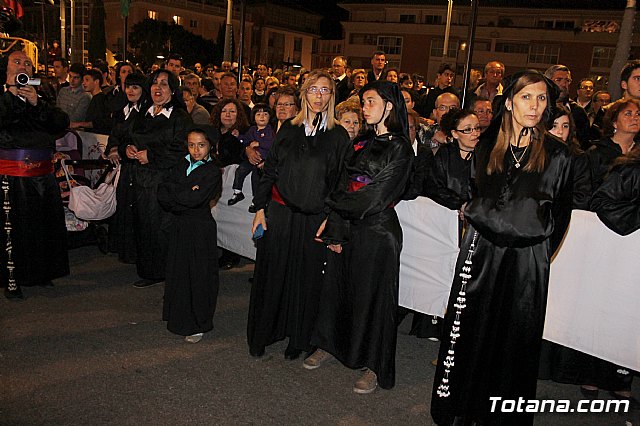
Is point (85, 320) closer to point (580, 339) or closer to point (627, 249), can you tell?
point (580, 339)

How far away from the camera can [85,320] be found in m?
5.34

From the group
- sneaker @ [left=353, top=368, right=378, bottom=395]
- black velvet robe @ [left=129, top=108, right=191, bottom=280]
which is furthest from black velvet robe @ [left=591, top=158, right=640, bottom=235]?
black velvet robe @ [left=129, top=108, right=191, bottom=280]

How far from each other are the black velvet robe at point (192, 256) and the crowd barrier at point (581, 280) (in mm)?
1844

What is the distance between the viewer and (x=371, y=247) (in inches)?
167

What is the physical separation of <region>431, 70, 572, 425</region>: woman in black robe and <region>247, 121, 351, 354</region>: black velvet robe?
4.14ft

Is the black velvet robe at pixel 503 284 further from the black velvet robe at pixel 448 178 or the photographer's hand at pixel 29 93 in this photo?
the photographer's hand at pixel 29 93

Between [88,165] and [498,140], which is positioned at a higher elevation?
[498,140]

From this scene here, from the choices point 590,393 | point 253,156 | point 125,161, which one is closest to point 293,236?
point 253,156

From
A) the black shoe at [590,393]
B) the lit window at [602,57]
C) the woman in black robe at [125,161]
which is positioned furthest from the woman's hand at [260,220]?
the lit window at [602,57]

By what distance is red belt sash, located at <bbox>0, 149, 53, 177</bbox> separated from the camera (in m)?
5.64

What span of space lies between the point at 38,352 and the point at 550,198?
4061 mm

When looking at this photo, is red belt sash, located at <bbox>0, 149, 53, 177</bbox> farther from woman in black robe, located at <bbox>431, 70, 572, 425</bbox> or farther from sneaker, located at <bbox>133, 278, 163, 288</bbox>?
woman in black robe, located at <bbox>431, 70, 572, 425</bbox>

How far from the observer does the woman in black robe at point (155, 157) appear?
616cm

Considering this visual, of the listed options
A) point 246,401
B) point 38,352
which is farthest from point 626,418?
point 38,352
